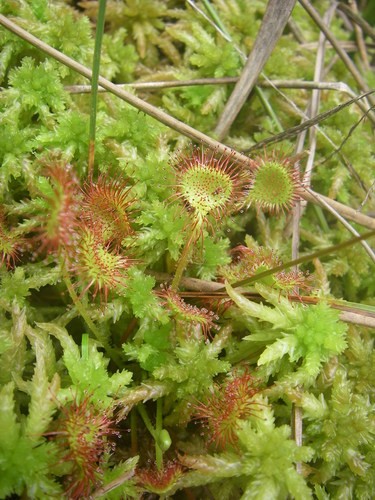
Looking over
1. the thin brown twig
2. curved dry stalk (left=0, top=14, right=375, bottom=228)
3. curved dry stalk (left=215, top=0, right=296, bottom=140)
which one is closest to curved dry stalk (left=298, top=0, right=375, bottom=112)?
curved dry stalk (left=215, top=0, right=296, bottom=140)

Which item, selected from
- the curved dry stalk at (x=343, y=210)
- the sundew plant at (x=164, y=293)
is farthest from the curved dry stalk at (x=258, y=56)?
the curved dry stalk at (x=343, y=210)

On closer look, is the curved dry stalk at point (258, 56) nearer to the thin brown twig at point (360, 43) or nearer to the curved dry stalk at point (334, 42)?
the curved dry stalk at point (334, 42)

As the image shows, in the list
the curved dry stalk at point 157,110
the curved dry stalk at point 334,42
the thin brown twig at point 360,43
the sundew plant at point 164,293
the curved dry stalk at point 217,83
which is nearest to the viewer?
the sundew plant at point 164,293

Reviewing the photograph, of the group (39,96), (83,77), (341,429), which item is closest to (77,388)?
(341,429)

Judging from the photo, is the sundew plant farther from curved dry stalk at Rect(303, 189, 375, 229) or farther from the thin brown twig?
the thin brown twig

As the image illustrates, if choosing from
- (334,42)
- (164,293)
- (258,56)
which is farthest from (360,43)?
(164,293)

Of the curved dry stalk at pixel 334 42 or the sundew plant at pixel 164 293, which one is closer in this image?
the sundew plant at pixel 164 293

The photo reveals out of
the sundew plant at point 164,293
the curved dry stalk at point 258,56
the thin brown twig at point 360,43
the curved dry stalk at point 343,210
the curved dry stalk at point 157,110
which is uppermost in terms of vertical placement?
the thin brown twig at point 360,43

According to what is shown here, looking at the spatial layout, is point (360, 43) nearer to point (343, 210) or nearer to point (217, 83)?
point (217, 83)
